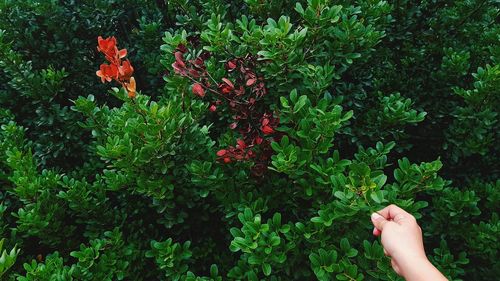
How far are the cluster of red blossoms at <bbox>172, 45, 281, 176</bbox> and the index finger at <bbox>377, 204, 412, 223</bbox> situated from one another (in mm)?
641

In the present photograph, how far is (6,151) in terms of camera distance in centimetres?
250

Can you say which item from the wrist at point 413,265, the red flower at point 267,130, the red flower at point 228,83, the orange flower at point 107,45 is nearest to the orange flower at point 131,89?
the orange flower at point 107,45

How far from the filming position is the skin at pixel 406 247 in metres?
1.32

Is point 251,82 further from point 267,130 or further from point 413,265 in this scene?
point 413,265

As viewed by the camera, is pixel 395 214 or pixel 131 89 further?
pixel 131 89

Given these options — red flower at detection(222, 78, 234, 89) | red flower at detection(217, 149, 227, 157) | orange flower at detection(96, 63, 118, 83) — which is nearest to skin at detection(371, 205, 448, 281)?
red flower at detection(217, 149, 227, 157)

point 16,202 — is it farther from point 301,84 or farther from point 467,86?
point 467,86

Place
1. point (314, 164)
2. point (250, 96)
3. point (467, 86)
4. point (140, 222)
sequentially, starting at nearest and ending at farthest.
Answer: point (314, 164) < point (250, 96) < point (140, 222) < point (467, 86)

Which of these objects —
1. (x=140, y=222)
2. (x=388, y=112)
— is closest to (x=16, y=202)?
(x=140, y=222)

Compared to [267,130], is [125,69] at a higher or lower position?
higher

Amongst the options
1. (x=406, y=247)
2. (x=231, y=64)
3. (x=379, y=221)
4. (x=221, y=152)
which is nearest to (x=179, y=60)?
(x=231, y=64)

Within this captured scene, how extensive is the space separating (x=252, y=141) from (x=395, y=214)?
0.77 meters

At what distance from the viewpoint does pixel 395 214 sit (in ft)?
5.22

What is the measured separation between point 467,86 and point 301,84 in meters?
1.32
